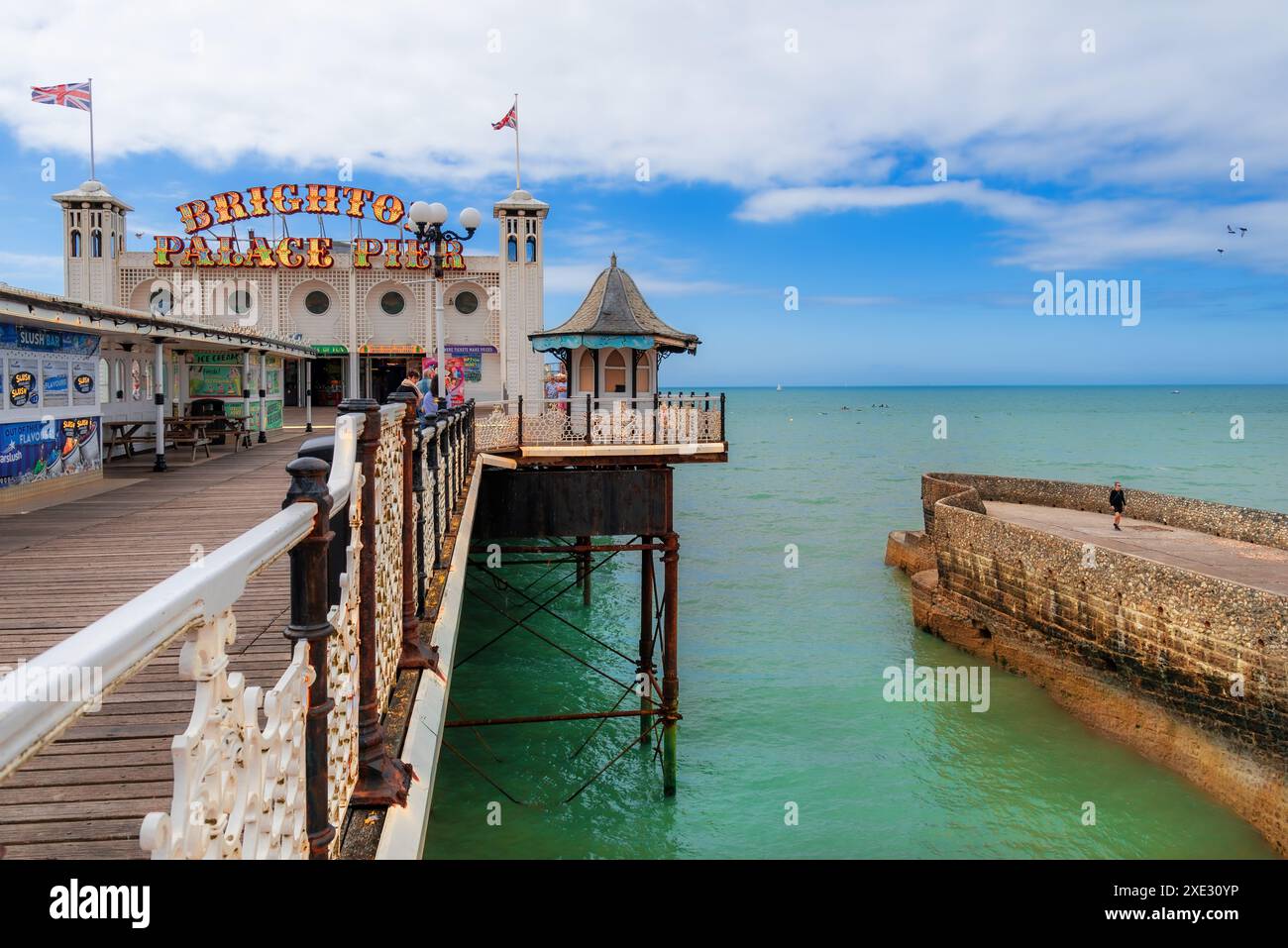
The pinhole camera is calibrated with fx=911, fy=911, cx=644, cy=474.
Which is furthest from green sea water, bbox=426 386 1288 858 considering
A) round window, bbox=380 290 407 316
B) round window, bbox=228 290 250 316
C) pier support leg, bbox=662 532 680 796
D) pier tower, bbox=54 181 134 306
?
pier tower, bbox=54 181 134 306

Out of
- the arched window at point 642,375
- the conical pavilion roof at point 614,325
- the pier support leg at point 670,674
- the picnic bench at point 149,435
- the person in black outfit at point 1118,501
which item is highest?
the conical pavilion roof at point 614,325

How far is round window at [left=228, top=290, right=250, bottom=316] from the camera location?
41406mm

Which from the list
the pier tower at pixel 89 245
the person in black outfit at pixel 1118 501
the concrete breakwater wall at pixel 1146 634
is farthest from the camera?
the pier tower at pixel 89 245

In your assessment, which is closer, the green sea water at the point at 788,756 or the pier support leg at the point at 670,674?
the green sea water at the point at 788,756

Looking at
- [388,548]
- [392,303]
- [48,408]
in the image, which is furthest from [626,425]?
[392,303]

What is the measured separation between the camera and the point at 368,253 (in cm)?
4112

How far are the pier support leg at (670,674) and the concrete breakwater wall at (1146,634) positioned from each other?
839 centimetres

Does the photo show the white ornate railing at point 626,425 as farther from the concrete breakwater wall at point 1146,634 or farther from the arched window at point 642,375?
the concrete breakwater wall at point 1146,634

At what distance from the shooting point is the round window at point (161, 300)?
4044 centimetres

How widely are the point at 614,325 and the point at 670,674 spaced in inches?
364

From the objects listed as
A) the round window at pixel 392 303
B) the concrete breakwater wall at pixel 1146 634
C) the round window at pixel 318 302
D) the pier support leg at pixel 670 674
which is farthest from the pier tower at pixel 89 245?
the concrete breakwater wall at pixel 1146 634

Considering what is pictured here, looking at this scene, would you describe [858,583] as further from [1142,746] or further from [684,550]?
[1142,746]

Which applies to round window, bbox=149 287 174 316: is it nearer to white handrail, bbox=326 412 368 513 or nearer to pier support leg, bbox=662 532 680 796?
pier support leg, bbox=662 532 680 796
